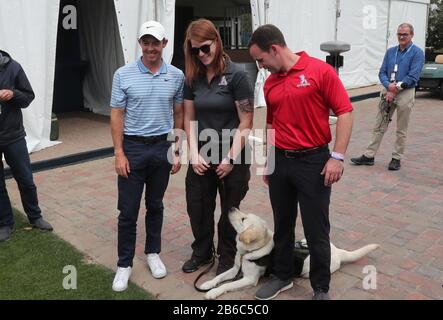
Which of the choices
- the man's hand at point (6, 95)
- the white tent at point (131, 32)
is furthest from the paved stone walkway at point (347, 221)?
the white tent at point (131, 32)

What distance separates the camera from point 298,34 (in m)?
11.5

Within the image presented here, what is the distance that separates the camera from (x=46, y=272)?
3.53m

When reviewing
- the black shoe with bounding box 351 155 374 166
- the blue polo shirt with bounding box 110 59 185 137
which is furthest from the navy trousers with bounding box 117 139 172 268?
the black shoe with bounding box 351 155 374 166

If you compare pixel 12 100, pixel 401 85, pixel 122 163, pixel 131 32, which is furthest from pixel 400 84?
pixel 12 100

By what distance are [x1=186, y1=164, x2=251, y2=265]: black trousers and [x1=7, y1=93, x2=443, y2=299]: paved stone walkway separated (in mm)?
305

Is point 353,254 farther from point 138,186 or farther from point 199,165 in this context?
point 138,186

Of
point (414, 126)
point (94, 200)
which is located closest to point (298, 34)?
point (414, 126)

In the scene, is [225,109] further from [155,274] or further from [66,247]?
[66,247]

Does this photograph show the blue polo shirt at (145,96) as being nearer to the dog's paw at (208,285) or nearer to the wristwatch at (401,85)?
the dog's paw at (208,285)

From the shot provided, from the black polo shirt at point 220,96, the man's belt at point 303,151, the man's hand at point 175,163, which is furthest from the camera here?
the man's hand at point 175,163

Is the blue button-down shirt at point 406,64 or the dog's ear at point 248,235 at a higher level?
the blue button-down shirt at point 406,64

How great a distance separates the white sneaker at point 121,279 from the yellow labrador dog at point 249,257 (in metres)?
0.58

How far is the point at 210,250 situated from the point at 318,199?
4.07 ft

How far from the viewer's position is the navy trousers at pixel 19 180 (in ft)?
13.3
